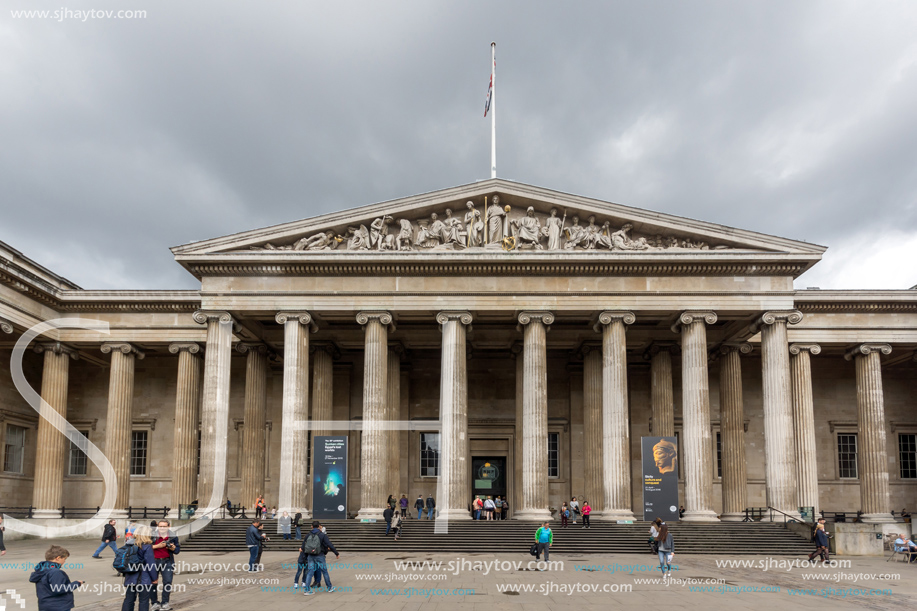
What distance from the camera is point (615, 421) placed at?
31.3 meters

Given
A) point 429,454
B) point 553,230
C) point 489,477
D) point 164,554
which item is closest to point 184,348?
point 429,454

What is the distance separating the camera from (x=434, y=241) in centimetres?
3238

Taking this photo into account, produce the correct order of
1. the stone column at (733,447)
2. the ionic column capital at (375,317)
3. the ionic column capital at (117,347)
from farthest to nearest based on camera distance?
1. the ionic column capital at (117,347)
2. the stone column at (733,447)
3. the ionic column capital at (375,317)

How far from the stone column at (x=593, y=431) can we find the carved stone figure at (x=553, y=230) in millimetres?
6501

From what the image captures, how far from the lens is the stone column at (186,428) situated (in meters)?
33.9

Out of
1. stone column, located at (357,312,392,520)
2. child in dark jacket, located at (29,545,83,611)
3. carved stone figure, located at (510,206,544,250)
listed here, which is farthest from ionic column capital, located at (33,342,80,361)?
child in dark jacket, located at (29,545,83,611)

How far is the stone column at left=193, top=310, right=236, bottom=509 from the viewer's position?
3092 cm

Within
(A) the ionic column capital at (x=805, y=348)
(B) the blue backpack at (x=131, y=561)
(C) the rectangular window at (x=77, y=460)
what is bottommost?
(B) the blue backpack at (x=131, y=561)

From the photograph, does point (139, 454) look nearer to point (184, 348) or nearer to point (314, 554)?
point (184, 348)

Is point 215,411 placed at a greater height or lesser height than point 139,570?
greater

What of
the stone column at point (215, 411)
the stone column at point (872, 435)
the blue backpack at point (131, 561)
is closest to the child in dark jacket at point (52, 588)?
the blue backpack at point (131, 561)

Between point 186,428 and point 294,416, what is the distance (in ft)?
22.3

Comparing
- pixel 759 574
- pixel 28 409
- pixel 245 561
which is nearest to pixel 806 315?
pixel 759 574

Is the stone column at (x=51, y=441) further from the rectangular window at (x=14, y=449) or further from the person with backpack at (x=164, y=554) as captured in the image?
the person with backpack at (x=164, y=554)
